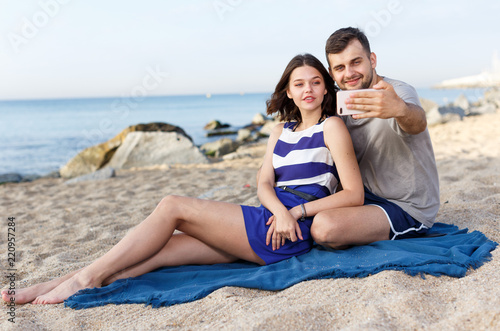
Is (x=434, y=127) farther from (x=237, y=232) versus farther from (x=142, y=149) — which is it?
(x=237, y=232)

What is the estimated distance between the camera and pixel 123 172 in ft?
28.3

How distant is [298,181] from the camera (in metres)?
3.12

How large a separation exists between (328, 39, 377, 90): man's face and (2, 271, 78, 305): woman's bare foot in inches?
97.4

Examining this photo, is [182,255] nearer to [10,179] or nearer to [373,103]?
[373,103]

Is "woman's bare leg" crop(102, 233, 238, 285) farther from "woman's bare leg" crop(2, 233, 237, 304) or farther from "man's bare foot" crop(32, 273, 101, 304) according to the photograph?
"man's bare foot" crop(32, 273, 101, 304)

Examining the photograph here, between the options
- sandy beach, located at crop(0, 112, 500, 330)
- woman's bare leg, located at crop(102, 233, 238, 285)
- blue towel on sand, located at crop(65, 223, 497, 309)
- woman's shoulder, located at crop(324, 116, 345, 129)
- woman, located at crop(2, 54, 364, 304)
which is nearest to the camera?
sandy beach, located at crop(0, 112, 500, 330)

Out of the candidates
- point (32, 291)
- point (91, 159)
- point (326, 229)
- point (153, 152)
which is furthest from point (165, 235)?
point (91, 159)

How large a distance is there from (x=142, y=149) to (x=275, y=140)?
6.56 meters

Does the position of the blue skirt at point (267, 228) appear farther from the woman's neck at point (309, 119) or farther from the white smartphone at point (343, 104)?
the white smartphone at point (343, 104)

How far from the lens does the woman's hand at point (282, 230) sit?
285 centimetres

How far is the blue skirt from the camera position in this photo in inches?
116

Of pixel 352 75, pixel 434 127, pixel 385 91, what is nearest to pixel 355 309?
pixel 385 91

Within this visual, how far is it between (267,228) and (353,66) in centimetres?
138

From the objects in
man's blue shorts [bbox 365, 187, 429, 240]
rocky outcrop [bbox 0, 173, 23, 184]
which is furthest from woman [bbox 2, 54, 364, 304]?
rocky outcrop [bbox 0, 173, 23, 184]
